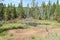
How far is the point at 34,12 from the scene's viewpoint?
121 meters

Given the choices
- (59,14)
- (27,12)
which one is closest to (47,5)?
(27,12)

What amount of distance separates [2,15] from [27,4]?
38.7 m

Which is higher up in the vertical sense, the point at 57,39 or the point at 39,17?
the point at 57,39

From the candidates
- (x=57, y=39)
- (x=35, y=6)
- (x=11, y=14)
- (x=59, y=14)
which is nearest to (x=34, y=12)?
(x=35, y=6)

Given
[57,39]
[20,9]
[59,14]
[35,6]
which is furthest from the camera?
[35,6]

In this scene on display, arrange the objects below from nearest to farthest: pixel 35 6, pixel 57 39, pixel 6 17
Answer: pixel 57 39, pixel 6 17, pixel 35 6

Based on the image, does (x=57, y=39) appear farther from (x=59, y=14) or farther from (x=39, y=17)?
(x=39, y=17)

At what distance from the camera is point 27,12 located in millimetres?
127938

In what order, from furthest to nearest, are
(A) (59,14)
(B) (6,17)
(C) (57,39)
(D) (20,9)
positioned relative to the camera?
(D) (20,9), (B) (6,17), (A) (59,14), (C) (57,39)

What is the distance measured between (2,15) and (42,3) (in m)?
30.4

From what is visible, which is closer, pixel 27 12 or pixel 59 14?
pixel 59 14

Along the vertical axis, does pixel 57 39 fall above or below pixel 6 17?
above

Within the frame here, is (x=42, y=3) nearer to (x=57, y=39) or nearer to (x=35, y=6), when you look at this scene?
(x=35, y=6)

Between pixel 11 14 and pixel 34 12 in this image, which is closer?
pixel 11 14
